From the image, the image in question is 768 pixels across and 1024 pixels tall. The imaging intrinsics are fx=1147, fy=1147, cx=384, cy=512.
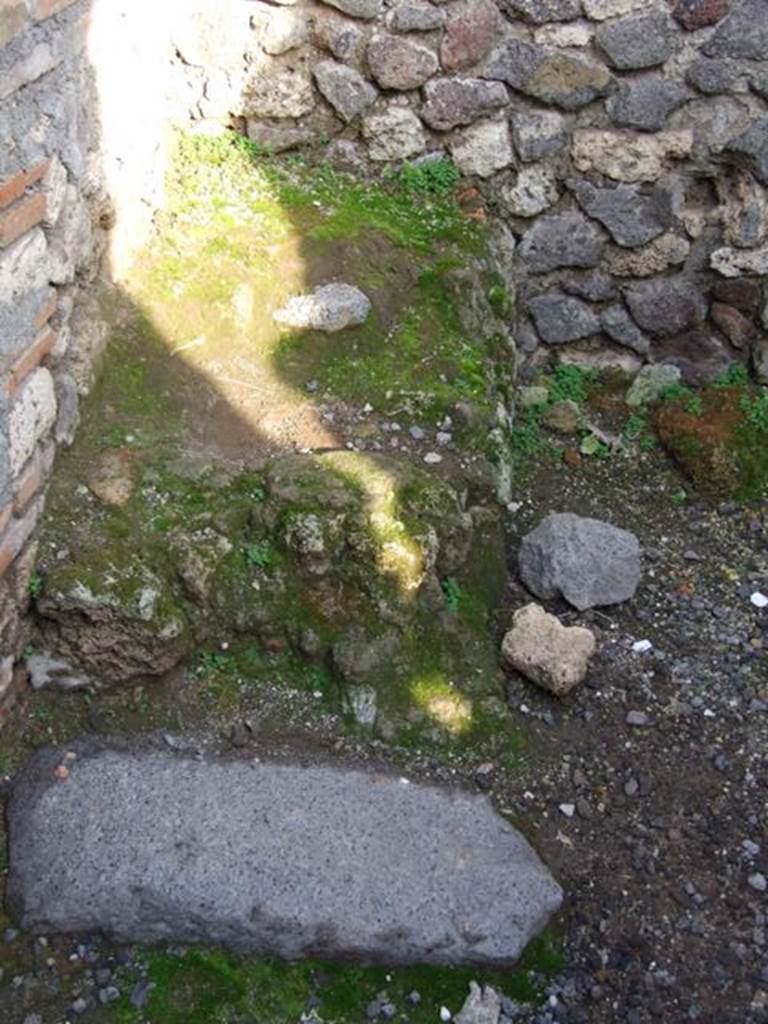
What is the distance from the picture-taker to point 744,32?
4262mm

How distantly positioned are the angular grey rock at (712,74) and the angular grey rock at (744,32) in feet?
0.15

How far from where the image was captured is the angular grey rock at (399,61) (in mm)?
4309

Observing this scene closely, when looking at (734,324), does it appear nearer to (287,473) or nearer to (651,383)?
(651,383)

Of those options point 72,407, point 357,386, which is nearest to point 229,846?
point 72,407

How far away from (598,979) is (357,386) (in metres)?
1.99

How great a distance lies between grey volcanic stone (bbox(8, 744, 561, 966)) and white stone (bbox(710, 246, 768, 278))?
2614 millimetres

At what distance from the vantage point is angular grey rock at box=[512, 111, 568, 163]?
14.6 ft

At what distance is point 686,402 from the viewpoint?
4.70 metres

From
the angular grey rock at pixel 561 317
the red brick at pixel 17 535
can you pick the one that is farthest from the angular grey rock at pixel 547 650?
the angular grey rock at pixel 561 317

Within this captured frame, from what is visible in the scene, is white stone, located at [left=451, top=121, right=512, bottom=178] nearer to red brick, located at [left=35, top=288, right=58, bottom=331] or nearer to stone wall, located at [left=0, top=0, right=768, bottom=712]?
stone wall, located at [left=0, top=0, right=768, bottom=712]

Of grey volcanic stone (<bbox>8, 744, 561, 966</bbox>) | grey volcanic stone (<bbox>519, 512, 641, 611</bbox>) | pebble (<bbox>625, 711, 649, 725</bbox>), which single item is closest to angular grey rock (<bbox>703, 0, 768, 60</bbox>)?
grey volcanic stone (<bbox>519, 512, 641, 611</bbox>)

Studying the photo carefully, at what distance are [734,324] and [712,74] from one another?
1.01m

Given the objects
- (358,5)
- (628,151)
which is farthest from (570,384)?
(358,5)

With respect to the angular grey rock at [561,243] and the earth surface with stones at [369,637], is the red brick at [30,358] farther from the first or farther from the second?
the angular grey rock at [561,243]
